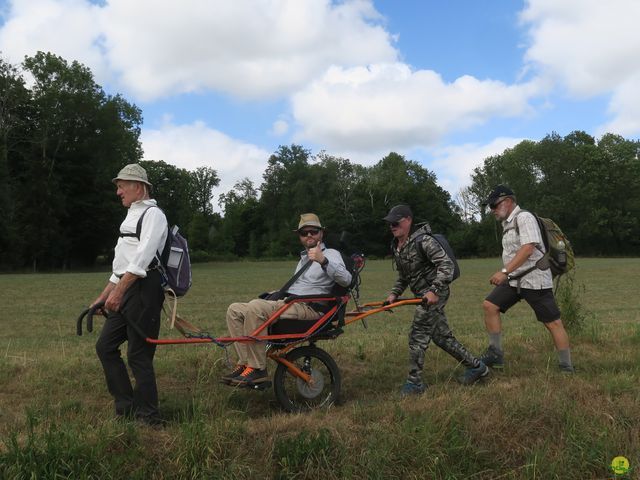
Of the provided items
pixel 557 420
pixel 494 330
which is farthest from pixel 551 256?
pixel 557 420

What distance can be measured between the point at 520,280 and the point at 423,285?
1.05 m

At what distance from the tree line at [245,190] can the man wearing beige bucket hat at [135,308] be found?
1649mm

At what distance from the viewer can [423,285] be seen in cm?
564

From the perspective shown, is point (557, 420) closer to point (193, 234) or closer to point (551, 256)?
point (551, 256)

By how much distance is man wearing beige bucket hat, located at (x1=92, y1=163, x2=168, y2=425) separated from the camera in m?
4.29

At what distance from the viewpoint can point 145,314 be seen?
4.39 metres

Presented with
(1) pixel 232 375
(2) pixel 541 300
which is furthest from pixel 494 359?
(1) pixel 232 375

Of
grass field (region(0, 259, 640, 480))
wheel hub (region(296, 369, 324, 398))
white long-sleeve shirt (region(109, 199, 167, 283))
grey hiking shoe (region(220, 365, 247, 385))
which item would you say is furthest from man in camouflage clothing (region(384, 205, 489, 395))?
white long-sleeve shirt (region(109, 199, 167, 283))

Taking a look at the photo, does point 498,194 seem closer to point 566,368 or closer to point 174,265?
point 566,368

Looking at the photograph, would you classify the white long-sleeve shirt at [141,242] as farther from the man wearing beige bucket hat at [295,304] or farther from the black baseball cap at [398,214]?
the black baseball cap at [398,214]

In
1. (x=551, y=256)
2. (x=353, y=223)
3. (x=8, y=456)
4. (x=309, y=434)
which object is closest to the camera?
(x=8, y=456)

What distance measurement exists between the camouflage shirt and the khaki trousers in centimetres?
127

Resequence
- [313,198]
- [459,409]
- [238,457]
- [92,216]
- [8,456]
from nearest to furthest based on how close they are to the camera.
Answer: [8,456], [238,457], [459,409], [92,216], [313,198]

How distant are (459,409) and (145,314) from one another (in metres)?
2.32
